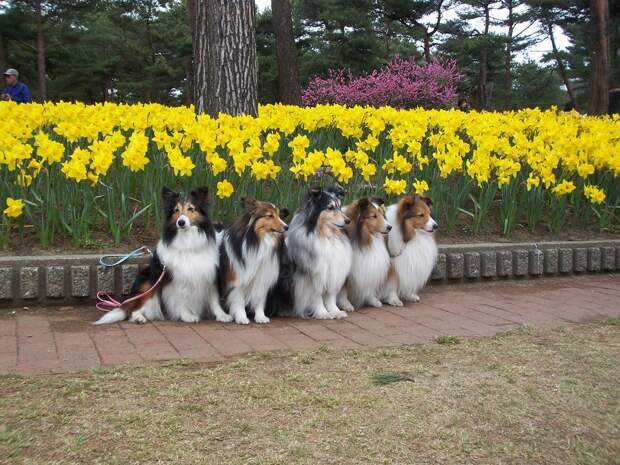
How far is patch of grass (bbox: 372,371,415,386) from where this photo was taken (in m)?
3.25

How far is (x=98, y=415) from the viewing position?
276cm

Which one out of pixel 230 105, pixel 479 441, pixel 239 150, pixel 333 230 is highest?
pixel 230 105

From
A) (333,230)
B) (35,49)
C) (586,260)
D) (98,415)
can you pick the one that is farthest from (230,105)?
(35,49)

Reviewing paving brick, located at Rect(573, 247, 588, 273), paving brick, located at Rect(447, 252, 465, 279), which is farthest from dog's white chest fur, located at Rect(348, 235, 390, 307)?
paving brick, located at Rect(573, 247, 588, 273)

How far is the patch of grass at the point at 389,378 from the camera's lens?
128 inches

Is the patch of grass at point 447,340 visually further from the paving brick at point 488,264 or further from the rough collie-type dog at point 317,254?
the paving brick at point 488,264

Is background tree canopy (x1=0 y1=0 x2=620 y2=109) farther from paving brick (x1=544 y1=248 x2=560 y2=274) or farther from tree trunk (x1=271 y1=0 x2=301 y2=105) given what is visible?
paving brick (x1=544 y1=248 x2=560 y2=274)

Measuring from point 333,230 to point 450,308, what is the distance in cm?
109

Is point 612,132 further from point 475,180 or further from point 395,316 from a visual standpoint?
point 395,316

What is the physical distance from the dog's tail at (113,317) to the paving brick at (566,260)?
3.96m

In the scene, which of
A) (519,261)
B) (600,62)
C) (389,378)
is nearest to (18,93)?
(519,261)

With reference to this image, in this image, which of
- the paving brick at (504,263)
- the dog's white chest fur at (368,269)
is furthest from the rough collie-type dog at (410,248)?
the paving brick at (504,263)

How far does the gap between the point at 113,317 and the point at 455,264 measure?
2.90m

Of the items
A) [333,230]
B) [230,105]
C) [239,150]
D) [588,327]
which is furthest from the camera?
[230,105]
